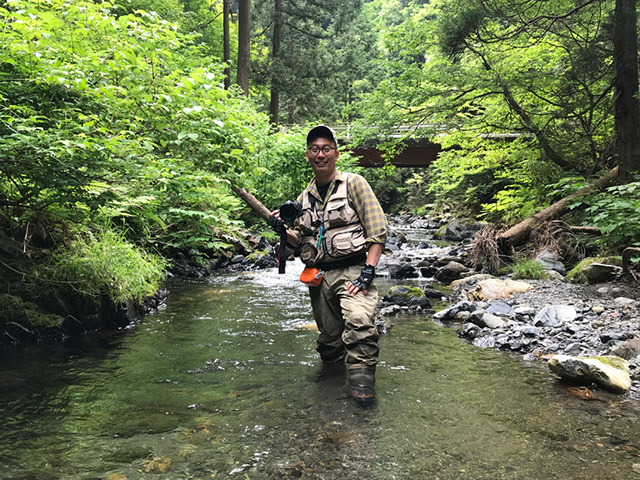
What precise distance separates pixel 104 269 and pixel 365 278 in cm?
398

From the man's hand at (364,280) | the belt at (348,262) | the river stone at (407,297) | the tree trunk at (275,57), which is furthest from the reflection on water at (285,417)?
the tree trunk at (275,57)

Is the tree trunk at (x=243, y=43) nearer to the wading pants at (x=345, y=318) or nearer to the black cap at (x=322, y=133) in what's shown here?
the black cap at (x=322, y=133)

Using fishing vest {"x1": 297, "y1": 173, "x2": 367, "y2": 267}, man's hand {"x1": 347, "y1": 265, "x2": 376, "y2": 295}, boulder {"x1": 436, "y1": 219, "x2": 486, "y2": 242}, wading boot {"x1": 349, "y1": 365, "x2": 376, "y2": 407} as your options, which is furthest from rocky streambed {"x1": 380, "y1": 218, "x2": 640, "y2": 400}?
boulder {"x1": 436, "y1": 219, "x2": 486, "y2": 242}

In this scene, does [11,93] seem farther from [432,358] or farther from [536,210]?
[536,210]

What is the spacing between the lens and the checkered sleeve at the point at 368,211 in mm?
3691

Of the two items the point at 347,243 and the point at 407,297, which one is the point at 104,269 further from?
the point at 407,297

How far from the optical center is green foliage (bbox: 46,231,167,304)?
5.61 m

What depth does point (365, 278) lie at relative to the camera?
3.62 metres

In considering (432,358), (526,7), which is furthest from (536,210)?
(432,358)

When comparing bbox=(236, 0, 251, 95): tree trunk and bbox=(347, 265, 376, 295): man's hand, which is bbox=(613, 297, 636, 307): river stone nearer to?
bbox=(347, 265, 376, 295): man's hand

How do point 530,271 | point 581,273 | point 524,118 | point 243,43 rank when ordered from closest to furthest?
point 581,273
point 530,271
point 524,118
point 243,43

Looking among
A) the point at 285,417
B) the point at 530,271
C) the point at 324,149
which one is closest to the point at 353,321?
the point at 285,417

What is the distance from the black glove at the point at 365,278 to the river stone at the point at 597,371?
190 centimetres

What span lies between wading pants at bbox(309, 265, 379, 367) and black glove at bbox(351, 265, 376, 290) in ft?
0.31
